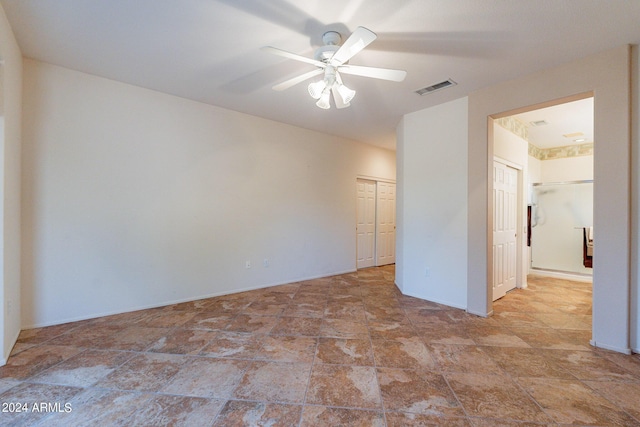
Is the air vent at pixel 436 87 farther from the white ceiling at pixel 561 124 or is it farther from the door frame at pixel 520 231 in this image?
the door frame at pixel 520 231

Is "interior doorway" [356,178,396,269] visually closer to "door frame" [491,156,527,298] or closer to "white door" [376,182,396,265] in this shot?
"white door" [376,182,396,265]

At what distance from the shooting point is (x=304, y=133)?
4.57 meters

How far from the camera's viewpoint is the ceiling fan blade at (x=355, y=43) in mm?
1612

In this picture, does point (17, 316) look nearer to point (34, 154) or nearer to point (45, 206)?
point (45, 206)

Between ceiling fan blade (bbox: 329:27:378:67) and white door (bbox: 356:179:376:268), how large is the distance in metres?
3.59

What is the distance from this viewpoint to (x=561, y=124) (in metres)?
4.09

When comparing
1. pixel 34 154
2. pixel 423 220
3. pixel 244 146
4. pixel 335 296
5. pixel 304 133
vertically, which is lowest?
pixel 335 296

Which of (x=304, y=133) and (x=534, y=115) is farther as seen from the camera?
(x=304, y=133)

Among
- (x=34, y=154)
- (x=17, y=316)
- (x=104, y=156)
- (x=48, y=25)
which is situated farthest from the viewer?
(x=104, y=156)

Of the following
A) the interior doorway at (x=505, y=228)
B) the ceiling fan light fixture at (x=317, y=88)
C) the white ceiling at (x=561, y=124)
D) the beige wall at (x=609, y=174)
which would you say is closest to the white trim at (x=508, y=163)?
the interior doorway at (x=505, y=228)

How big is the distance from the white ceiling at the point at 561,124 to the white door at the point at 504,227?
803 mm

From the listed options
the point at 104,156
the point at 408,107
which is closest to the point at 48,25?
the point at 104,156

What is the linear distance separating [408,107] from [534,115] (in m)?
1.86

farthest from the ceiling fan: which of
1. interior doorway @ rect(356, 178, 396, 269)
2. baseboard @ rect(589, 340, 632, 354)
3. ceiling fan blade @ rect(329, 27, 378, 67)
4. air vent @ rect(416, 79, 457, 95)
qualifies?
interior doorway @ rect(356, 178, 396, 269)
